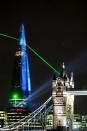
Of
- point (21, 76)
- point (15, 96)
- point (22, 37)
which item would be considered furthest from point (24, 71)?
point (22, 37)

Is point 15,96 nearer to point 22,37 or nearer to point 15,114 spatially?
point 22,37

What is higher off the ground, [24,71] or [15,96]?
[24,71]

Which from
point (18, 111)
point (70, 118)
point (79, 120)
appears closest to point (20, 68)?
point (18, 111)

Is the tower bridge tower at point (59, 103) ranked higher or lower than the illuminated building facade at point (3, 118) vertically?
lower

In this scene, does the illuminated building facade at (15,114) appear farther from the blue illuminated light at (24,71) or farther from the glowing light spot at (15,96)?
the blue illuminated light at (24,71)

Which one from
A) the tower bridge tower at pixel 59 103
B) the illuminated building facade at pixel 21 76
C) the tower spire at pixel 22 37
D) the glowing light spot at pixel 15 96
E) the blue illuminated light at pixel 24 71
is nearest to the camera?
the tower bridge tower at pixel 59 103

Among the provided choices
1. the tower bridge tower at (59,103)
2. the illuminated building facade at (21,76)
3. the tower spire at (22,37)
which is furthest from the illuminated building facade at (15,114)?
the tower bridge tower at (59,103)

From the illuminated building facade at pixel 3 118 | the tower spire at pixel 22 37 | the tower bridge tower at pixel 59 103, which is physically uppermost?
the tower spire at pixel 22 37

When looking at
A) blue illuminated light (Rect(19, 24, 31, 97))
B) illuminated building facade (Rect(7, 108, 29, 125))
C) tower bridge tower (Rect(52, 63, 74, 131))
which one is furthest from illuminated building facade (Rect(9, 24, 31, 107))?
tower bridge tower (Rect(52, 63, 74, 131))

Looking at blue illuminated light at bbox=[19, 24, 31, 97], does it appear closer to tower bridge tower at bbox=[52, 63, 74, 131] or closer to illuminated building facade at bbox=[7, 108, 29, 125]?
illuminated building facade at bbox=[7, 108, 29, 125]
